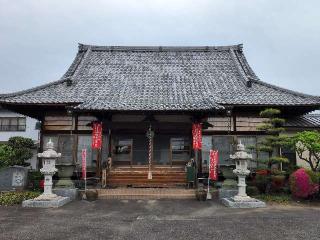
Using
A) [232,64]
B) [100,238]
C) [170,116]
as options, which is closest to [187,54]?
[232,64]

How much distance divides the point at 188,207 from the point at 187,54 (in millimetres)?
14369

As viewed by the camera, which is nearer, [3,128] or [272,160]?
[272,160]

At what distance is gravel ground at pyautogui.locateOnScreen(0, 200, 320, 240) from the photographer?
797 cm

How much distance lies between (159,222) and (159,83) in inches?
466

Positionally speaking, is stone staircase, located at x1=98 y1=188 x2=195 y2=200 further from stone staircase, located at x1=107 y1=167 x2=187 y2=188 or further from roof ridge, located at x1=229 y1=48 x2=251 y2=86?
roof ridge, located at x1=229 y1=48 x2=251 y2=86

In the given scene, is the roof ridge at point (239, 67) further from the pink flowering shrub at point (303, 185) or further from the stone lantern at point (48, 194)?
the stone lantern at point (48, 194)

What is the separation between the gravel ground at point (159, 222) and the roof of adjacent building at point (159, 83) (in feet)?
17.3

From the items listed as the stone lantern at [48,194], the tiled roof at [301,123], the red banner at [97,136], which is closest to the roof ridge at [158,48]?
the tiled roof at [301,123]

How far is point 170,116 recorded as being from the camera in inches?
704

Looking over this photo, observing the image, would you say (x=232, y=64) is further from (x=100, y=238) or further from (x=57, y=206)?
(x=100, y=238)

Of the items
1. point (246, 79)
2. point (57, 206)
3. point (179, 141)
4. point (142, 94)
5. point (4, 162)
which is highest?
point (246, 79)

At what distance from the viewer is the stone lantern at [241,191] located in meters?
12.3

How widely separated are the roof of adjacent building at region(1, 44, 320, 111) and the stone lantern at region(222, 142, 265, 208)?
2.85 metres

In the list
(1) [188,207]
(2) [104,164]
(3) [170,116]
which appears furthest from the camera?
(3) [170,116]
